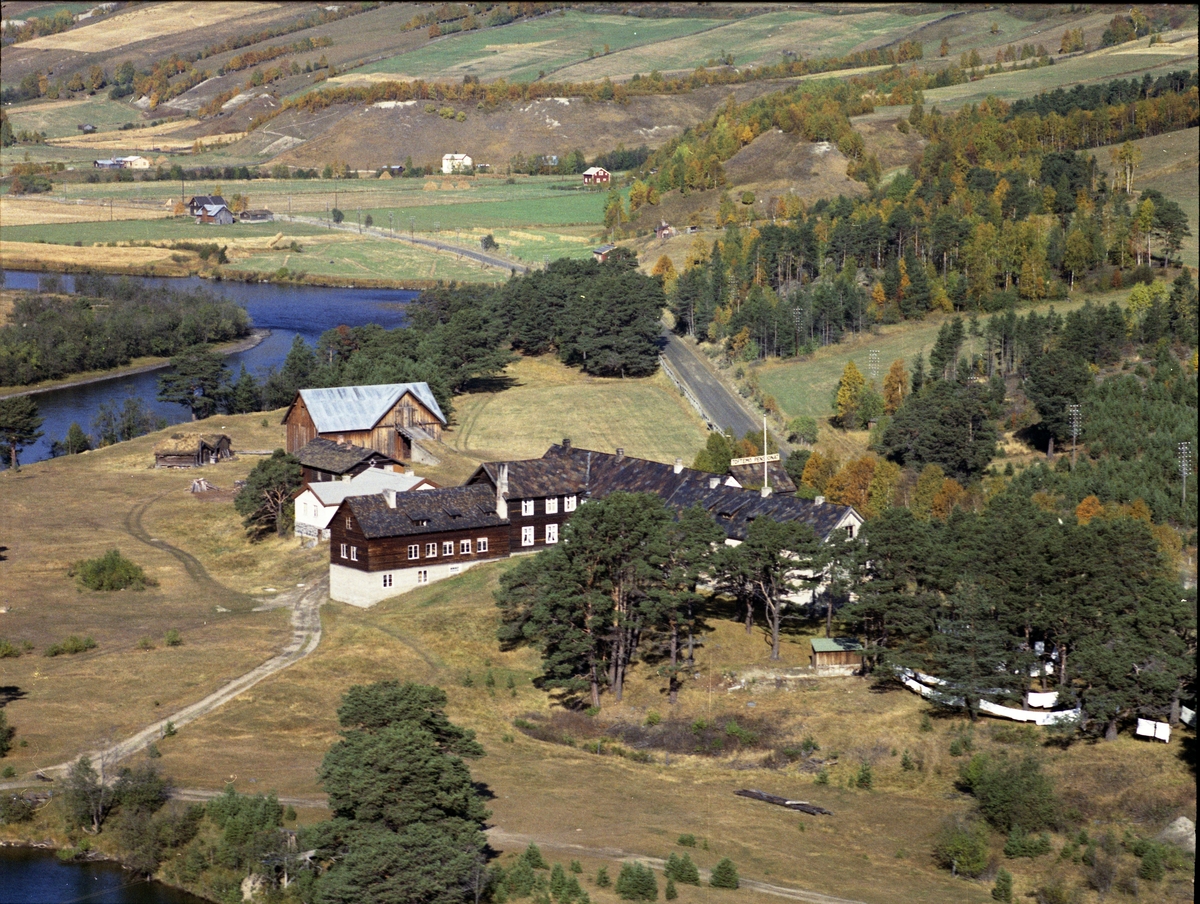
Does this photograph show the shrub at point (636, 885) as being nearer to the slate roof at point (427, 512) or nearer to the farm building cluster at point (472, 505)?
the farm building cluster at point (472, 505)

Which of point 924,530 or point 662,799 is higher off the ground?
point 924,530

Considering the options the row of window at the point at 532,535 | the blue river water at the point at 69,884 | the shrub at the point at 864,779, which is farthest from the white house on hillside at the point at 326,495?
the blue river water at the point at 69,884

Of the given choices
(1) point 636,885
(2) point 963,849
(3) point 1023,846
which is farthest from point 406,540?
(3) point 1023,846

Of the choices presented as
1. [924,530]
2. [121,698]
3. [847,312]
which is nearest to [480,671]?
→ [121,698]

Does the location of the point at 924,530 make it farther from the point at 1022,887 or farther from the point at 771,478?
the point at 1022,887

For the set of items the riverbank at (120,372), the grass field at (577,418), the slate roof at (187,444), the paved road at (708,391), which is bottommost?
the riverbank at (120,372)
